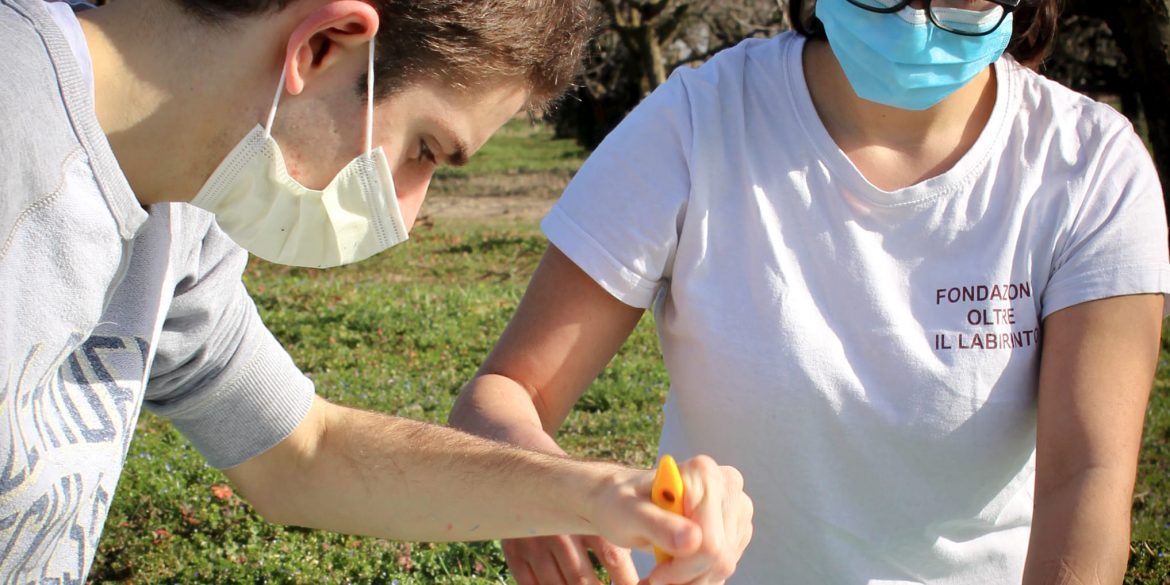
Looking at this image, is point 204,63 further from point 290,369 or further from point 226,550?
point 226,550

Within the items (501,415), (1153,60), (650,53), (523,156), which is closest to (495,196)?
(650,53)

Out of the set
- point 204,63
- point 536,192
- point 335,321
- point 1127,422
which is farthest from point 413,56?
point 536,192

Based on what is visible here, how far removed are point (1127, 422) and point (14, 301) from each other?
5.52 feet

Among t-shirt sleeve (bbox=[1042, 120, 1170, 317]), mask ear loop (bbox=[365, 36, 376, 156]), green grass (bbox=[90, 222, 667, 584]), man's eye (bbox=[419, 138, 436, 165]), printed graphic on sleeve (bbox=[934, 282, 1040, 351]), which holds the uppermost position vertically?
mask ear loop (bbox=[365, 36, 376, 156])

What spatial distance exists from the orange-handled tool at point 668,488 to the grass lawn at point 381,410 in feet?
6.54

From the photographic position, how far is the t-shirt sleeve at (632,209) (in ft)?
7.09

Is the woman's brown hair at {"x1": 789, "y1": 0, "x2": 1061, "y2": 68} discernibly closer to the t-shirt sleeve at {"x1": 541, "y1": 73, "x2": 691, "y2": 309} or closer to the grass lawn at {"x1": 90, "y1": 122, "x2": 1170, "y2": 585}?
the t-shirt sleeve at {"x1": 541, "y1": 73, "x2": 691, "y2": 309}

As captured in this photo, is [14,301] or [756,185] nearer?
[14,301]

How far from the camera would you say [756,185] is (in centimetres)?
218

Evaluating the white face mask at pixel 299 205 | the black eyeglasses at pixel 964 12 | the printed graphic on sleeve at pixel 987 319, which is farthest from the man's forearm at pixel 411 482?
the black eyeglasses at pixel 964 12

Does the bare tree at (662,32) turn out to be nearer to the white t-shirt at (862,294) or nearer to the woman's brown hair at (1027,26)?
the woman's brown hair at (1027,26)

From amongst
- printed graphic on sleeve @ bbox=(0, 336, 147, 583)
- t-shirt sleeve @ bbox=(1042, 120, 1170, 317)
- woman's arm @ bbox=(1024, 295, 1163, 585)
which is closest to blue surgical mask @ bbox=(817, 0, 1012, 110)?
t-shirt sleeve @ bbox=(1042, 120, 1170, 317)

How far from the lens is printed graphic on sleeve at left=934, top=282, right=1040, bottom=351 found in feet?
7.02

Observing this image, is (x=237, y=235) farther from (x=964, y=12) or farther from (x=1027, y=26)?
(x=1027, y=26)
